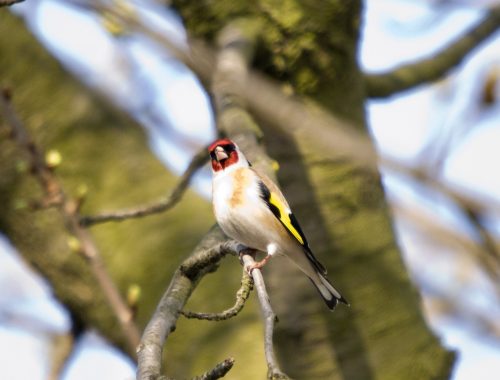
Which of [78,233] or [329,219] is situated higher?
[78,233]

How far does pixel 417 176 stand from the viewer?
2.80 m

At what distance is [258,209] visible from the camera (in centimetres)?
322

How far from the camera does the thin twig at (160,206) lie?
10.5 ft

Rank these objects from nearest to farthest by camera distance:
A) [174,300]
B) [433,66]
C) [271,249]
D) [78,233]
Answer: [174,300] → [271,249] → [78,233] → [433,66]

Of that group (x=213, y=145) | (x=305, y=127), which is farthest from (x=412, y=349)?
(x=305, y=127)

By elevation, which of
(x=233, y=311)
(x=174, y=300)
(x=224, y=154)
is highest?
(x=233, y=311)

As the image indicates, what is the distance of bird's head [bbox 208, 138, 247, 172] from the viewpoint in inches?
126

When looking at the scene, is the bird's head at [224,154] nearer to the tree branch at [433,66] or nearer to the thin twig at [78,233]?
the thin twig at [78,233]

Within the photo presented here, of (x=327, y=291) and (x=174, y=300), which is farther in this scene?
(x=327, y=291)

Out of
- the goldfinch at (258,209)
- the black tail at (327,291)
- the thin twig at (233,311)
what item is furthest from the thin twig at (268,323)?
the black tail at (327,291)

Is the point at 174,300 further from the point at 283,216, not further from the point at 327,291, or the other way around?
the point at 327,291

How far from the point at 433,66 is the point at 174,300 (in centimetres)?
238

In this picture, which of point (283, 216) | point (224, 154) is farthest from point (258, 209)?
point (224, 154)

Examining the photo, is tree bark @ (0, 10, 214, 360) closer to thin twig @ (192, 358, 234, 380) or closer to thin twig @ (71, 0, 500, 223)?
thin twig @ (71, 0, 500, 223)
